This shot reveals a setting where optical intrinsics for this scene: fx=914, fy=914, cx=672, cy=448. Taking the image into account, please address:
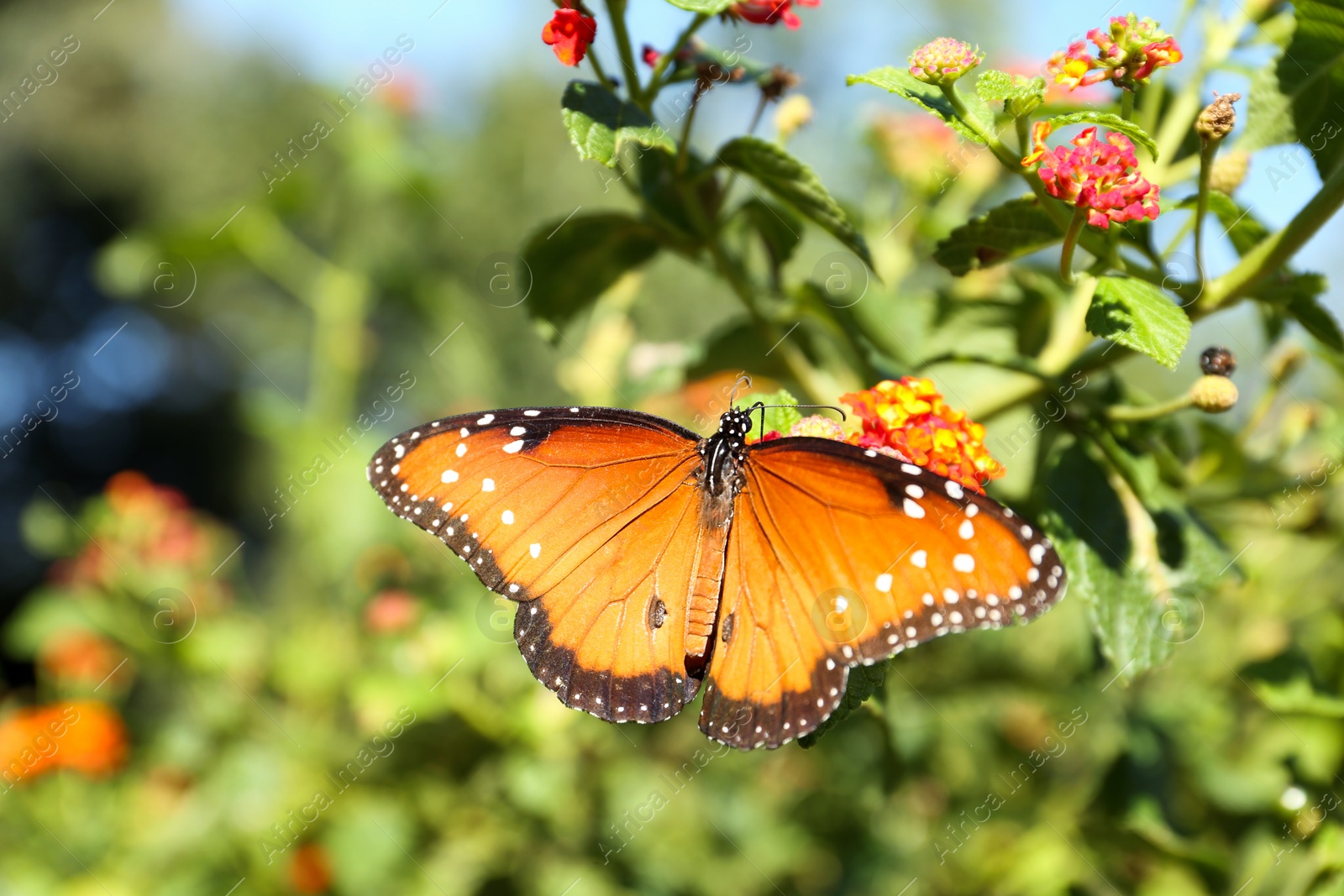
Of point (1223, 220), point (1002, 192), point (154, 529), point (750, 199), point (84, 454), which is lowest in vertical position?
point (84, 454)

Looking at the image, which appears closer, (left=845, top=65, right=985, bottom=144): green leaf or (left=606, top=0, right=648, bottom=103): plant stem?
(left=845, top=65, right=985, bottom=144): green leaf

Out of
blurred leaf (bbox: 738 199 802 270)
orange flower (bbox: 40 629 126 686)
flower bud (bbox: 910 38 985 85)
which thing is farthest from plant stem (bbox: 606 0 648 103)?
orange flower (bbox: 40 629 126 686)

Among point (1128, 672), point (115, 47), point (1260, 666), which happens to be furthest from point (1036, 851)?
point (115, 47)

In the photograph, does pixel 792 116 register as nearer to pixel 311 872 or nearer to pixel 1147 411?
pixel 1147 411

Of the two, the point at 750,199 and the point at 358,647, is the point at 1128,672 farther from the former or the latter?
the point at 358,647

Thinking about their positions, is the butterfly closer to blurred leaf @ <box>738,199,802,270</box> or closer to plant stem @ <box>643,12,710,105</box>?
blurred leaf @ <box>738,199,802,270</box>

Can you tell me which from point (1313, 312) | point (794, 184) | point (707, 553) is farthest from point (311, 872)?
point (1313, 312)
